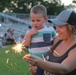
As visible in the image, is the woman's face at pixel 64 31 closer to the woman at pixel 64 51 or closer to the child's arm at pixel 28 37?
the woman at pixel 64 51

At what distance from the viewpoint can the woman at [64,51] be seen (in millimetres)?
3314

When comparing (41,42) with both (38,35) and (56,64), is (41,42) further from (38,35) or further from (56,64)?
(56,64)

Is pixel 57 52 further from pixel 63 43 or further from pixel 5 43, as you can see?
pixel 5 43

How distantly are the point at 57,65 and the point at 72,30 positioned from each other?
46 centimetres

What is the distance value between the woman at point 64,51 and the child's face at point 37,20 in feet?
4.75

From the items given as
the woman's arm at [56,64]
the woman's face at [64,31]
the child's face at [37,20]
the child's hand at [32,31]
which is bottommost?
the child's hand at [32,31]

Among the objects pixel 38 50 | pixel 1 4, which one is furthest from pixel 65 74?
pixel 1 4

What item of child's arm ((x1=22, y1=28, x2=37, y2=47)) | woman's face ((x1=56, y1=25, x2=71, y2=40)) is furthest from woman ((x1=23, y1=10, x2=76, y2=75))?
child's arm ((x1=22, y1=28, x2=37, y2=47))

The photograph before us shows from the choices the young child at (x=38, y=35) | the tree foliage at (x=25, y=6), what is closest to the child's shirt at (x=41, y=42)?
the young child at (x=38, y=35)

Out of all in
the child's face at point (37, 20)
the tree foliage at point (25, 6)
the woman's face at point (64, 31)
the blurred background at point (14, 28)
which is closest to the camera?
the woman's face at point (64, 31)

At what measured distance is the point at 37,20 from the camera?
5289 millimetres

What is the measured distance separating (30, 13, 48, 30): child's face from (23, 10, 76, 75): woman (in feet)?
4.75

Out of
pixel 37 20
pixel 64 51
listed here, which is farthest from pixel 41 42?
pixel 64 51

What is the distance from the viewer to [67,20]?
11.9 ft
